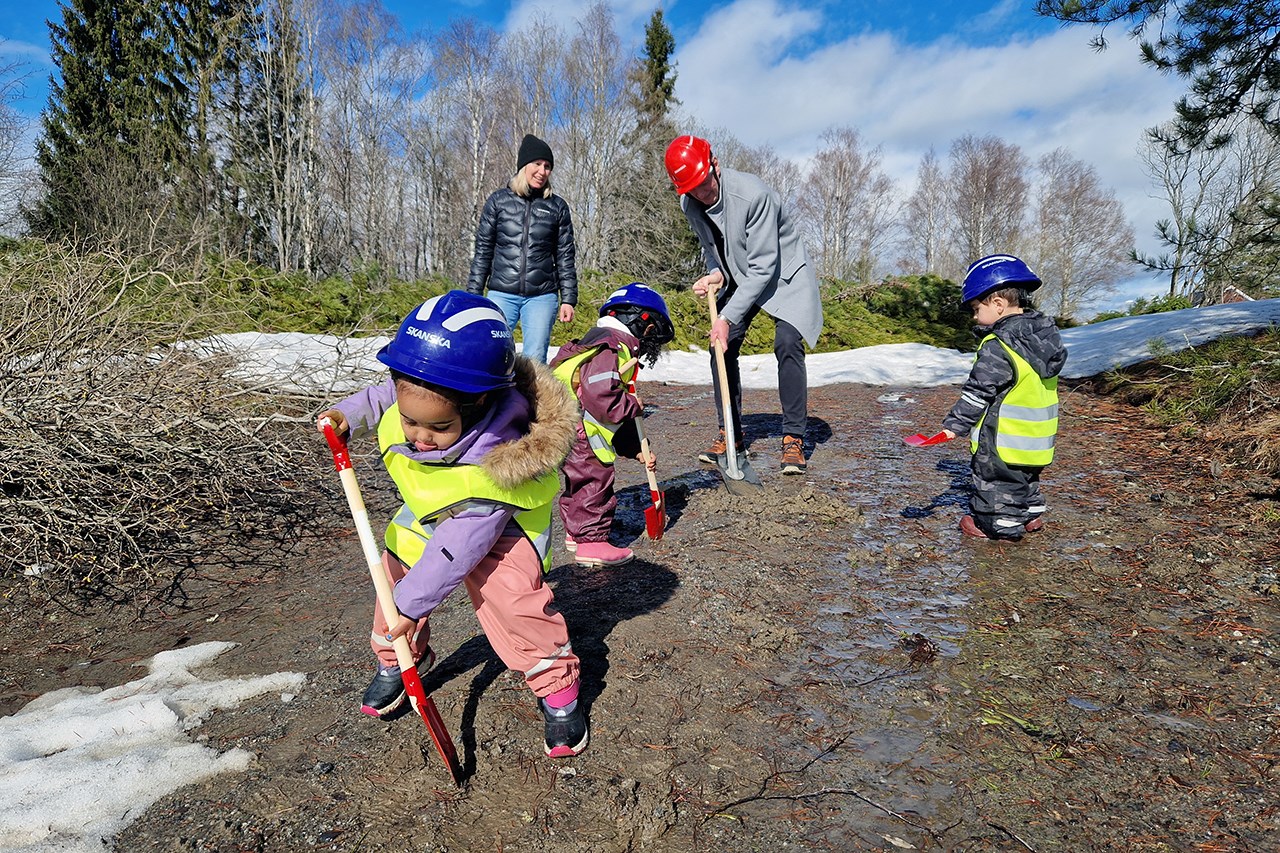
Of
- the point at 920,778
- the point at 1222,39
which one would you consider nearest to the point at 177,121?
the point at 1222,39

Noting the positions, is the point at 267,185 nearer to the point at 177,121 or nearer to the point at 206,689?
the point at 177,121

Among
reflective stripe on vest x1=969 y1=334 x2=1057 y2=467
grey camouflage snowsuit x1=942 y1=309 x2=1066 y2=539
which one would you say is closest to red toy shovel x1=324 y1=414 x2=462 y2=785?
grey camouflage snowsuit x1=942 y1=309 x2=1066 y2=539

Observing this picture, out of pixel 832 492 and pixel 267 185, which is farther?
pixel 267 185

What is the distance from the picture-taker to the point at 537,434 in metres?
2.17

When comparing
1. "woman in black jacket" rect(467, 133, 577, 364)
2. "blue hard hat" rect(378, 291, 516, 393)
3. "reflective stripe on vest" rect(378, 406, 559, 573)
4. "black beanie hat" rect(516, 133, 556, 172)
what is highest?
"black beanie hat" rect(516, 133, 556, 172)

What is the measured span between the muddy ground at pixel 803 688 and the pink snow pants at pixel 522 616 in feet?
0.83

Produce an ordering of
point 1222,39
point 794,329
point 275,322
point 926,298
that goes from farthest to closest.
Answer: point 926,298
point 275,322
point 1222,39
point 794,329

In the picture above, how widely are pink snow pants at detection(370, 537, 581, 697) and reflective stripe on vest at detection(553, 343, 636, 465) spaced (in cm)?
161

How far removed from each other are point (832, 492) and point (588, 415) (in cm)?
186

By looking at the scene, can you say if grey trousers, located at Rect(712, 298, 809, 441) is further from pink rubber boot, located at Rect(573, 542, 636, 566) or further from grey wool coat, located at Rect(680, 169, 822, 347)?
pink rubber boot, located at Rect(573, 542, 636, 566)

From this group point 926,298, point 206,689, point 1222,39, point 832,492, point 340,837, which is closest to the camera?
point 340,837

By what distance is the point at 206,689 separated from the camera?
2.65 metres

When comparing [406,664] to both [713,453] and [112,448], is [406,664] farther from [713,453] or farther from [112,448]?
[713,453]

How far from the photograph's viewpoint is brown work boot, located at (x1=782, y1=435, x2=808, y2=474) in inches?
202
